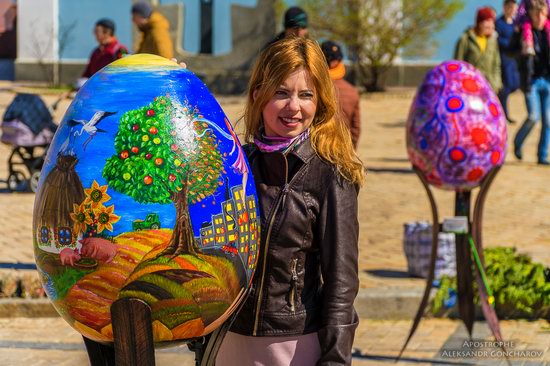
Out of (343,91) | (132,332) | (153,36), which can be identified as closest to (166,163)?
(132,332)

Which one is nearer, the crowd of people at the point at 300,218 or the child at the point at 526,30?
the crowd of people at the point at 300,218

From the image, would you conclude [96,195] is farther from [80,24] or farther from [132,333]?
[80,24]

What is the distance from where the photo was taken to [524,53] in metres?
13.9

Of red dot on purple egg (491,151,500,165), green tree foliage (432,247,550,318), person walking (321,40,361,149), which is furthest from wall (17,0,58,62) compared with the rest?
red dot on purple egg (491,151,500,165)

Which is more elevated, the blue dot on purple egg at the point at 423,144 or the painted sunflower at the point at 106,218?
the painted sunflower at the point at 106,218

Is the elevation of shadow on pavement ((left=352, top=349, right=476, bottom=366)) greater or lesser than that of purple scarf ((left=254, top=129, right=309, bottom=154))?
lesser

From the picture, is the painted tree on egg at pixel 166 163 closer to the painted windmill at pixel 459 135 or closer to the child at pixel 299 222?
the child at pixel 299 222

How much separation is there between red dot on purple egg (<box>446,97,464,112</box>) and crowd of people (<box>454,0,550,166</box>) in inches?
297

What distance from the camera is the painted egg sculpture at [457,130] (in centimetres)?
649

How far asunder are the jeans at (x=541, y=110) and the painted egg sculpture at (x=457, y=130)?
27.2ft

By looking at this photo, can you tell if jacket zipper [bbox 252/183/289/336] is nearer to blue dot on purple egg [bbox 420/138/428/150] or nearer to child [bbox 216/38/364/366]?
child [bbox 216/38/364/366]

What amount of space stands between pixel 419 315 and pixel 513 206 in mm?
5774

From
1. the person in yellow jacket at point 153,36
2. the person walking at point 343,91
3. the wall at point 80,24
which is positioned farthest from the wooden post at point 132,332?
the wall at point 80,24

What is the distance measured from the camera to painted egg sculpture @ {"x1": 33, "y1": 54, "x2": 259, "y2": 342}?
274cm
